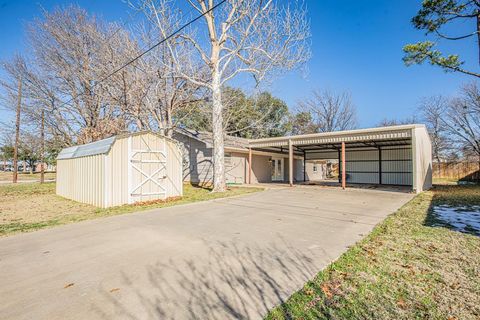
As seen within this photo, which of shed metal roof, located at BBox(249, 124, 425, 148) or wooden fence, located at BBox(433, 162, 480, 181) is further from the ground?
shed metal roof, located at BBox(249, 124, 425, 148)

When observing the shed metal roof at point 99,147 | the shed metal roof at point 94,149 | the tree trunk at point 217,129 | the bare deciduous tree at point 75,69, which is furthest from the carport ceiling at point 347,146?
the bare deciduous tree at point 75,69

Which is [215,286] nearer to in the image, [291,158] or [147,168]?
[147,168]

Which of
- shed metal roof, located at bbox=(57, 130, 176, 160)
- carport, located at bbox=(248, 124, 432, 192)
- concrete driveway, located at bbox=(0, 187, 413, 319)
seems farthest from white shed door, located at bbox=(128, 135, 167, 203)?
carport, located at bbox=(248, 124, 432, 192)

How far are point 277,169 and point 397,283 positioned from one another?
19.1 metres

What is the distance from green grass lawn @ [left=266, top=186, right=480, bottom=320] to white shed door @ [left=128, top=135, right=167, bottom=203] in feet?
26.1

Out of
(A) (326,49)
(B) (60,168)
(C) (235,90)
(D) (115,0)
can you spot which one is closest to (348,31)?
(A) (326,49)

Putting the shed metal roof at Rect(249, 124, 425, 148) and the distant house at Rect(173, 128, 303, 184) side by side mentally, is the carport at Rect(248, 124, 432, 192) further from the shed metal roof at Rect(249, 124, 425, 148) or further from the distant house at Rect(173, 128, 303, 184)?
the distant house at Rect(173, 128, 303, 184)

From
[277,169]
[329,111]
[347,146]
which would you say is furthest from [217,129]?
[329,111]

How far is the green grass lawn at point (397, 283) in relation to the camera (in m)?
2.37

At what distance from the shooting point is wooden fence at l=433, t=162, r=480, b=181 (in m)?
23.9

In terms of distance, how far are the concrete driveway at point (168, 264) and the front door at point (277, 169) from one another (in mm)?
14692

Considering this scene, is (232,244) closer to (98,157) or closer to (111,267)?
(111,267)

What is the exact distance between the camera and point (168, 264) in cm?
362

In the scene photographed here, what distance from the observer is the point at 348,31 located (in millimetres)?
14586
